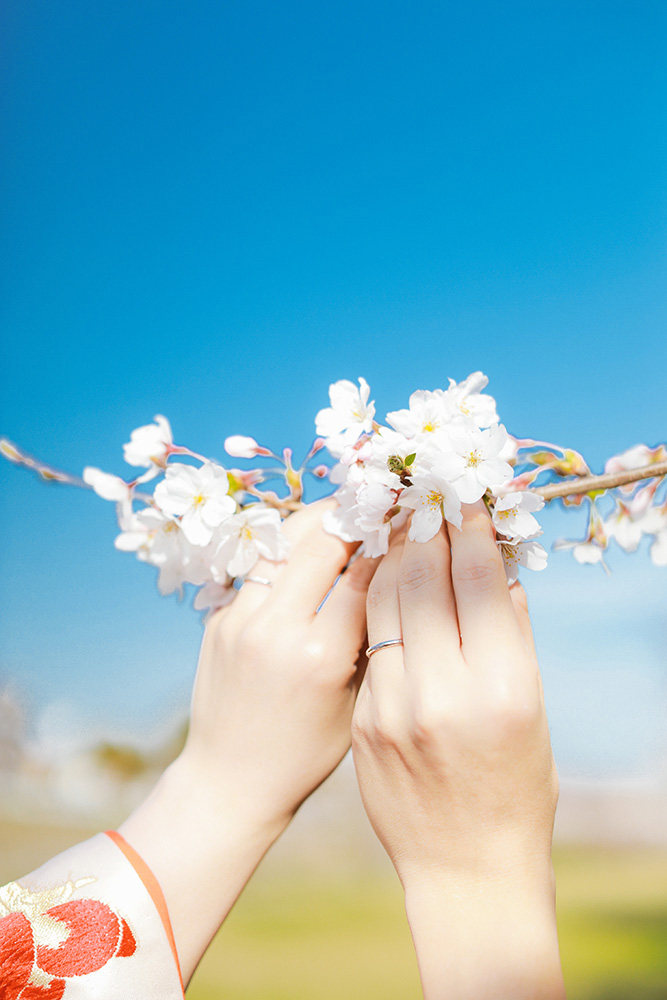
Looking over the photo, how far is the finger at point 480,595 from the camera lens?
398 millimetres

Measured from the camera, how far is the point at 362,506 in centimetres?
49

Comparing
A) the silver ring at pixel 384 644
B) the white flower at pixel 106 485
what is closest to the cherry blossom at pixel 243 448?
the white flower at pixel 106 485

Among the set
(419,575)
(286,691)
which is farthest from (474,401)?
(286,691)

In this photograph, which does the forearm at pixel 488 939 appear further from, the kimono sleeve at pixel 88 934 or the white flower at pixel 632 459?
the white flower at pixel 632 459

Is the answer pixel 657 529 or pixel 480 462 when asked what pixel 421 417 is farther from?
pixel 657 529

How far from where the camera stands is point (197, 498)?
54 cm

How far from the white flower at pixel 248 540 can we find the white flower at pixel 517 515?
0.17 meters

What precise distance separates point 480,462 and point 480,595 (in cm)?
10

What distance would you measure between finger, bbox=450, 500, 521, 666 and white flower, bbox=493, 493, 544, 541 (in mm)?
22

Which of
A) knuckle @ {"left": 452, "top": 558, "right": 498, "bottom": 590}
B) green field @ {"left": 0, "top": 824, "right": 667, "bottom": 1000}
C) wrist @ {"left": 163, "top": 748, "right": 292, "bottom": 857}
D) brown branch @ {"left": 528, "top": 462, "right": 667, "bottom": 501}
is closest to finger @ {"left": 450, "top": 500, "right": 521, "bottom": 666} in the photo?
knuckle @ {"left": 452, "top": 558, "right": 498, "bottom": 590}

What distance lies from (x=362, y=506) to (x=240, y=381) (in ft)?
2.20

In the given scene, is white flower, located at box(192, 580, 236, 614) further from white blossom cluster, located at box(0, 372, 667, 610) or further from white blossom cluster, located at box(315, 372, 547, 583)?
white blossom cluster, located at box(315, 372, 547, 583)

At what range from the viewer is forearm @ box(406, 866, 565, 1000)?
13.3 inches

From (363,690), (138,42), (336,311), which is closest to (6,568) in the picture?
(336,311)
